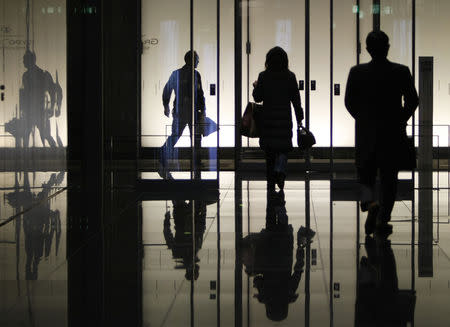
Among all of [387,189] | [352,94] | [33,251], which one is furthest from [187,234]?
[352,94]

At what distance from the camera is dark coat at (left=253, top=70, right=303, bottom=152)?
10680 mm

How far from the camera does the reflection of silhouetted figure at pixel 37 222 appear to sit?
6.43m

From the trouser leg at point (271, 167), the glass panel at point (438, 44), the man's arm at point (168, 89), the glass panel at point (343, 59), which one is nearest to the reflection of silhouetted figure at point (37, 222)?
the man's arm at point (168, 89)

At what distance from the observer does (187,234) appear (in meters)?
7.40

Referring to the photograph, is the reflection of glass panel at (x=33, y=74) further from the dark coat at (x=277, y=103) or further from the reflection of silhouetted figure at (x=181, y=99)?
the dark coat at (x=277, y=103)

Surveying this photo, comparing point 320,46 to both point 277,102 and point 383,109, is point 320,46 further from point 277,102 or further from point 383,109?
point 383,109

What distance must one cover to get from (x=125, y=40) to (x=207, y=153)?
1823 mm

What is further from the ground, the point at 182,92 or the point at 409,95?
the point at 182,92

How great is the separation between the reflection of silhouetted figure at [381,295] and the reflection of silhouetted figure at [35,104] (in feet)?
14.9

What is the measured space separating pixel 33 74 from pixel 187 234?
3.79 m

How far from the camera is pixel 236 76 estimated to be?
632 inches

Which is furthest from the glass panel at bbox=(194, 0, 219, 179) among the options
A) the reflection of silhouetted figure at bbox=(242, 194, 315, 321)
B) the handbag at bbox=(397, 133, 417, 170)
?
the handbag at bbox=(397, 133, 417, 170)

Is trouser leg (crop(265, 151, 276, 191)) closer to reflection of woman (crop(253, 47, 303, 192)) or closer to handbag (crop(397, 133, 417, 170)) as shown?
reflection of woman (crop(253, 47, 303, 192))

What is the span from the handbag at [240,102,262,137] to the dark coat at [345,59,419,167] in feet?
11.3
